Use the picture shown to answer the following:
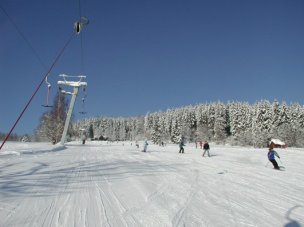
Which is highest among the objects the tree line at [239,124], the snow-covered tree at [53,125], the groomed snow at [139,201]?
the tree line at [239,124]

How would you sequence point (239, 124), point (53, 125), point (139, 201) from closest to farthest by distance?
point (139, 201) → point (53, 125) → point (239, 124)

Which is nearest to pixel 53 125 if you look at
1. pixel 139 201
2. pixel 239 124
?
pixel 139 201

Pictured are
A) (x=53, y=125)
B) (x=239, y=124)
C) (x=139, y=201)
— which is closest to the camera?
(x=139, y=201)

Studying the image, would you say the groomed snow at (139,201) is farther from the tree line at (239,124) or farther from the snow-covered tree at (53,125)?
the tree line at (239,124)

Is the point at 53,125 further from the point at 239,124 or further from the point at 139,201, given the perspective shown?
the point at 239,124

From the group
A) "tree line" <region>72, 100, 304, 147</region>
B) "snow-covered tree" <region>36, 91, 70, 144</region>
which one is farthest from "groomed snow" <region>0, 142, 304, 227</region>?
"tree line" <region>72, 100, 304, 147</region>

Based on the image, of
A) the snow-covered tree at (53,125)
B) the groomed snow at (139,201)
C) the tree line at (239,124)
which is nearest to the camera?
the groomed snow at (139,201)

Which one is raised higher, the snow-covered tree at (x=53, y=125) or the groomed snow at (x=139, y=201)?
the snow-covered tree at (x=53, y=125)

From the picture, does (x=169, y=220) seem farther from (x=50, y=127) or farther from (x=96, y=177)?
(x=50, y=127)

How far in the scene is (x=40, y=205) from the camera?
7.67m

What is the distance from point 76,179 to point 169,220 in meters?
5.57

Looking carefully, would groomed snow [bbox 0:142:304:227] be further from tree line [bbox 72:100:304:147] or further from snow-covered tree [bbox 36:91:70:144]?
tree line [bbox 72:100:304:147]

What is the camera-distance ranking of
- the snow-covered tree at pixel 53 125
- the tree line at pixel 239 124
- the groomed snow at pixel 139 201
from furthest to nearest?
the tree line at pixel 239 124
the snow-covered tree at pixel 53 125
the groomed snow at pixel 139 201

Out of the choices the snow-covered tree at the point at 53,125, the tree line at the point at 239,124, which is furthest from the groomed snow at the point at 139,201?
the tree line at the point at 239,124
